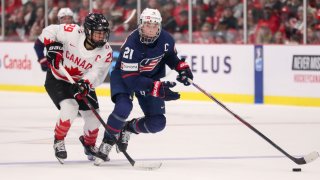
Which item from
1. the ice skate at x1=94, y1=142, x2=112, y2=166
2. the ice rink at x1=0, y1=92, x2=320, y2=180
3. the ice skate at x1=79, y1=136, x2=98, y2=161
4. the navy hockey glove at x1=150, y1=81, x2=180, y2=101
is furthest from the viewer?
the ice skate at x1=79, y1=136, x2=98, y2=161

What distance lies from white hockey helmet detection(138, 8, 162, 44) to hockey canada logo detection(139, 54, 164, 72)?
0.15 m

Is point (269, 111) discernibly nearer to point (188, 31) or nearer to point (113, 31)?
point (188, 31)

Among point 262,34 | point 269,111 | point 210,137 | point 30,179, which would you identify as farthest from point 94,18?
point 262,34

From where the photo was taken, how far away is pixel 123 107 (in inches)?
298

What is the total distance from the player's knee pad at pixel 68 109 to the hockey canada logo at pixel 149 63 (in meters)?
0.58

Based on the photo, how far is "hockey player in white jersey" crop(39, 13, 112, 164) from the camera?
7656mm

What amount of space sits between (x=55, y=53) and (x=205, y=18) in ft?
23.3

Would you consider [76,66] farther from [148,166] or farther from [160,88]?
[148,166]

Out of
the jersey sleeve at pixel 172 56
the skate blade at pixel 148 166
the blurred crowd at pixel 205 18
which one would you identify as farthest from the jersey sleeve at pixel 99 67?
the blurred crowd at pixel 205 18

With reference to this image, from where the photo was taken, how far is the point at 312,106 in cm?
1298

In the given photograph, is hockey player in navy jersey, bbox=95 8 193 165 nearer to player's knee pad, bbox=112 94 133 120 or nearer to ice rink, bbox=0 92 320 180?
player's knee pad, bbox=112 94 133 120

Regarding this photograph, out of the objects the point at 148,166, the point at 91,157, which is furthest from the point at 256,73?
the point at 148,166

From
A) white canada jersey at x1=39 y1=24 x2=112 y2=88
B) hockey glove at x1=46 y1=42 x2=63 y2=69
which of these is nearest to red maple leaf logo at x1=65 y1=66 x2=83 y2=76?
white canada jersey at x1=39 y1=24 x2=112 y2=88

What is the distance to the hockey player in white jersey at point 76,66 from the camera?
7656 millimetres
